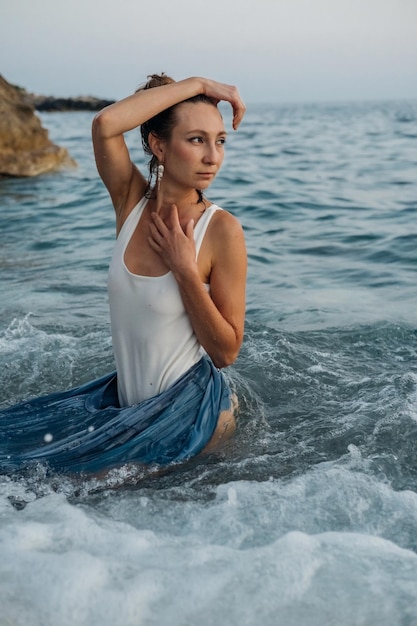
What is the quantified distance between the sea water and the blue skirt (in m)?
0.08

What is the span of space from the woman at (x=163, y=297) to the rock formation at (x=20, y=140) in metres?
10.9

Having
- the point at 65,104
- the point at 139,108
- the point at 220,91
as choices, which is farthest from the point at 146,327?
the point at 65,104

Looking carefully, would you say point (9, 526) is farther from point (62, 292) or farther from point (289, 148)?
point (289, 148)

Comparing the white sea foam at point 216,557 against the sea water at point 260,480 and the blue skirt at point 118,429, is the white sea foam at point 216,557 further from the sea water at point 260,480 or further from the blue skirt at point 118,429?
the blue skirt at point 118,429

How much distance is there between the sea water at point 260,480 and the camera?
8.50 ft

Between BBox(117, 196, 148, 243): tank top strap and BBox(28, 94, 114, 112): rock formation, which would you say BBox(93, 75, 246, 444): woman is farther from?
BBox(28, 94, 114, 112): rock formation

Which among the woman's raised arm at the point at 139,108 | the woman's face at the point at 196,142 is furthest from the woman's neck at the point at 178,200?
the woman's raised arm at the point at 139,108

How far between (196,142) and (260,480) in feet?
4.72

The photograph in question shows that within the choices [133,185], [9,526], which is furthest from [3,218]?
[9,526]

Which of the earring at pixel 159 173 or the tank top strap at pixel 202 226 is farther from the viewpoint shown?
the earring at pixel 159 173

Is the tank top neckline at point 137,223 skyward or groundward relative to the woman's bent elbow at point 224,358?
skyward

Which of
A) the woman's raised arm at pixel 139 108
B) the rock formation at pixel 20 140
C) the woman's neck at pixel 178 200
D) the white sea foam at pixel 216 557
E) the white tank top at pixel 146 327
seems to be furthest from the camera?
the rock formation at pixel 20 140

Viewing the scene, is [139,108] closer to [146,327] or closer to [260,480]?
[146,327]

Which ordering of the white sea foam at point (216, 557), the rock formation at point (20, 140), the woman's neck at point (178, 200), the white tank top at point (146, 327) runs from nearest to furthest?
the white sea foam at point (216, 557) < the white tank top at point (146, 327) < the woman's neck at point (178, 200) < the rock formation at point (20, 140)
